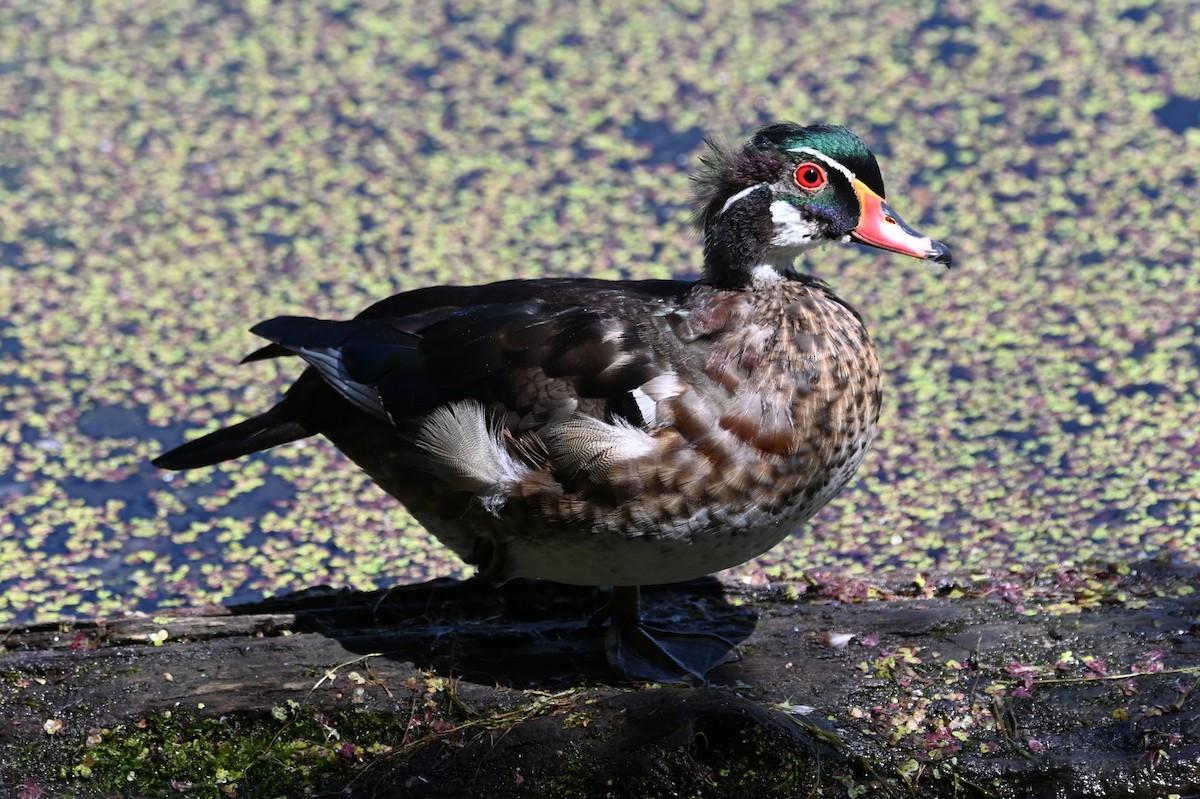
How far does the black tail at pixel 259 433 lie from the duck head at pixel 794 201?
1.06m

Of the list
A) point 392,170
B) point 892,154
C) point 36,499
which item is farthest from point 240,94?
point 892,154

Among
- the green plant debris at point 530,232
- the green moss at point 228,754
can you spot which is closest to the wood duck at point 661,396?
the green moss at point 228,754

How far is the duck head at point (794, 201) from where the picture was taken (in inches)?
125

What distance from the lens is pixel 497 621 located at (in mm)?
3576

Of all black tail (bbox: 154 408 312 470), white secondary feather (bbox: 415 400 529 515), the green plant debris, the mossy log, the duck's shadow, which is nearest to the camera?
the mossy log

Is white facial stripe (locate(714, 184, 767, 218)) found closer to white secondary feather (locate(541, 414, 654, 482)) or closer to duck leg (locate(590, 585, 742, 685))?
white secondary feather (locate(541, 414, 654, 482))

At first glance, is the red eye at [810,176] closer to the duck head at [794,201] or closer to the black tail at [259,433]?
the duck head at [794,201]

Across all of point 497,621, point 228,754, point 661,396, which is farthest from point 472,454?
point 228,754

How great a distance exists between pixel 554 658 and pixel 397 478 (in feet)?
1.87

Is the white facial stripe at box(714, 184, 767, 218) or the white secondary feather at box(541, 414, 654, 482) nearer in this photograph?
the white secondary feather at box(541, 414, 654, 482)

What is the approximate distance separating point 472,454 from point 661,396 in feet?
1.43

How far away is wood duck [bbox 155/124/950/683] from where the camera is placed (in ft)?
10.0

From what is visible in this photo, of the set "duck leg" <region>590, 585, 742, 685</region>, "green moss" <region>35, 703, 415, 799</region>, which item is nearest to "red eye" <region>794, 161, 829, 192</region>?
"duck leg" <region>590, 585, 742, 685</region>

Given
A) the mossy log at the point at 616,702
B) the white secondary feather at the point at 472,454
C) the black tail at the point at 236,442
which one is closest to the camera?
the mossy log at the point at 616,702
